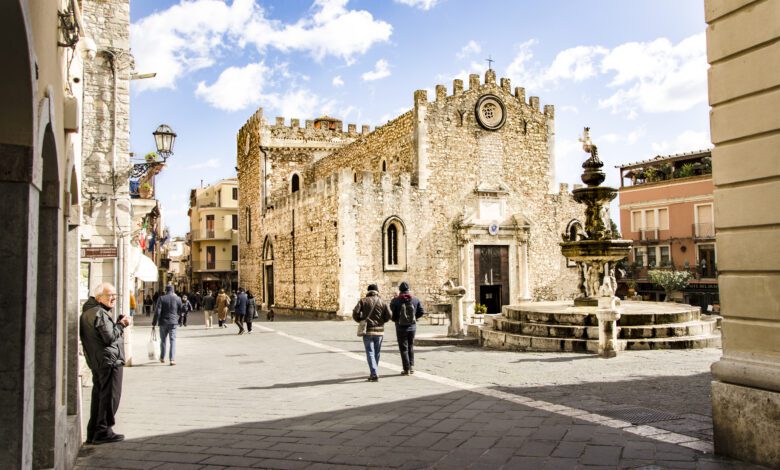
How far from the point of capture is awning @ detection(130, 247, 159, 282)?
14.8 m

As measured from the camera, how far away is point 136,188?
17516mm

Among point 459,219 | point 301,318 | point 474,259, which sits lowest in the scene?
point 301,318

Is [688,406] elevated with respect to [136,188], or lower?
lower

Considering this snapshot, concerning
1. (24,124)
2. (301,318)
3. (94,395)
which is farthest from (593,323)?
(301,318)

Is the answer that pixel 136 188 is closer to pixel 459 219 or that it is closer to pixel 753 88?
pixel 459 219

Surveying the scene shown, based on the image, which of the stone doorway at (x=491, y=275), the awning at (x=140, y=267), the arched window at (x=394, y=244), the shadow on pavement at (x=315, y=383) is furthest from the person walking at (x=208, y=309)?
the shadow on pavement at (x=315, y=383)

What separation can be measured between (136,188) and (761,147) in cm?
1580

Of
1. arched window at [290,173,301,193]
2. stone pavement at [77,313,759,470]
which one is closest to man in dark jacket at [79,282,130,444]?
stone pavement at [77,313,759,470]

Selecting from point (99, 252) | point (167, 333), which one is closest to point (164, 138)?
point (167, 333)

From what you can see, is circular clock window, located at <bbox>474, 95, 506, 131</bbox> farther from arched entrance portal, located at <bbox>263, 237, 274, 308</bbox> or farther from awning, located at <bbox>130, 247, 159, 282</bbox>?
awning, located at <bbox>130, 247, 159, 282</bbox>

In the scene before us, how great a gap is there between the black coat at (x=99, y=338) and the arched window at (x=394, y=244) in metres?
18.1

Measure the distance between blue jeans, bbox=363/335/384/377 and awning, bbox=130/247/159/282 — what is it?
7.23 metres

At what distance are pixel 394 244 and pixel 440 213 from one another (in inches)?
90.9

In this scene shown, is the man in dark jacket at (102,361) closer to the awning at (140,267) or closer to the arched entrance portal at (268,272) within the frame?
the awning at (140,267)
